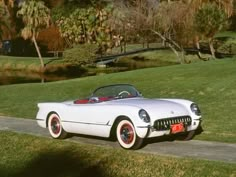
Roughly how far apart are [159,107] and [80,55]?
150ft

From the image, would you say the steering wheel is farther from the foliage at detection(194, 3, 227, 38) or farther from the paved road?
the foliage at detection(194, 3, 227, 38)

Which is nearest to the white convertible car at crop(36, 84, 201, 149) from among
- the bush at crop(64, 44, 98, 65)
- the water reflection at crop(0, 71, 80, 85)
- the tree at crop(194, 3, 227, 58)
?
the water reflection at crop(0, 71, 80, 85)

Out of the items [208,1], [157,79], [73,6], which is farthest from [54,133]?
[73,6]

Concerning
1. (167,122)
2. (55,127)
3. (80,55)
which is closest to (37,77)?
(80,55)

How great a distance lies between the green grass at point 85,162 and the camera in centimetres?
788

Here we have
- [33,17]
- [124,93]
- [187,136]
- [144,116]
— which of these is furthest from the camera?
[33,17]

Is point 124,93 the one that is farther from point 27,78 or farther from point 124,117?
point 27,78

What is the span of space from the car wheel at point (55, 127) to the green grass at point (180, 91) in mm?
2979

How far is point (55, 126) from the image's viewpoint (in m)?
11.1

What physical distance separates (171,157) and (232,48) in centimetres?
4923

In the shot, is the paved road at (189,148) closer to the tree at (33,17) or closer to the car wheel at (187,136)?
the car wheel at (187,136)

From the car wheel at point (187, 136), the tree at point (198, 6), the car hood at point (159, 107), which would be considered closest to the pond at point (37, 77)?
the tree at point (198, 6)

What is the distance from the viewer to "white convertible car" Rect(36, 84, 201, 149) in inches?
356

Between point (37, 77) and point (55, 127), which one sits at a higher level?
point (55, 127)
